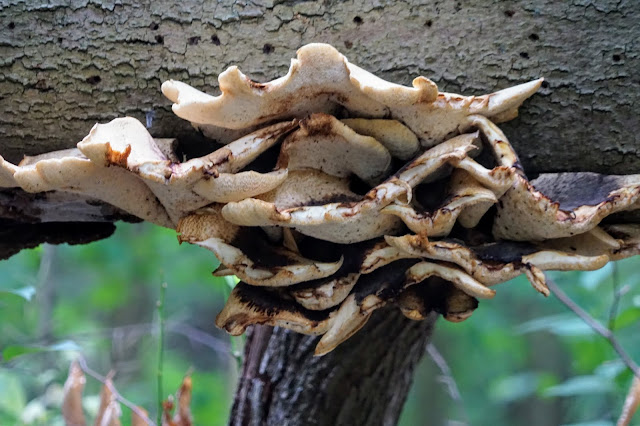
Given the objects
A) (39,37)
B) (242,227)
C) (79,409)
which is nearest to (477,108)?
(242,227)

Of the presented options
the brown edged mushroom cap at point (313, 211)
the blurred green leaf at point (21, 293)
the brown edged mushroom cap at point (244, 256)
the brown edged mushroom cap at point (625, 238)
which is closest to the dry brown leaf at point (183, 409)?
the blurred green leaf at point (21, 293)

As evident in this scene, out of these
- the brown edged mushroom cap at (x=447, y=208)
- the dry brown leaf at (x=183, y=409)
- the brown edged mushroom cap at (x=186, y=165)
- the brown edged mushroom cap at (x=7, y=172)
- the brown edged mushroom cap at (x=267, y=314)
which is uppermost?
the brown edged mushroom cap at (x=447, y=208)

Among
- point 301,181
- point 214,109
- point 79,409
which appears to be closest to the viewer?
point 214,109

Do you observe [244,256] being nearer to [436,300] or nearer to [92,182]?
[92,182]

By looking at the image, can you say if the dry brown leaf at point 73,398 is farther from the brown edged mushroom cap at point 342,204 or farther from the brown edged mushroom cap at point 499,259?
the brown edged mushroom cap at point 499,259

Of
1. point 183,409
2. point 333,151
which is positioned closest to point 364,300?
point 333,151

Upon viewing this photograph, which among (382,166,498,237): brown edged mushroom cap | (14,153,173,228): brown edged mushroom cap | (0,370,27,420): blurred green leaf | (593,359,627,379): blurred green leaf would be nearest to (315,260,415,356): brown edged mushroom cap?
(382,166,498,237): brown edged mushroom cap

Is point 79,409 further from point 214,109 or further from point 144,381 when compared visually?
point 144,381
